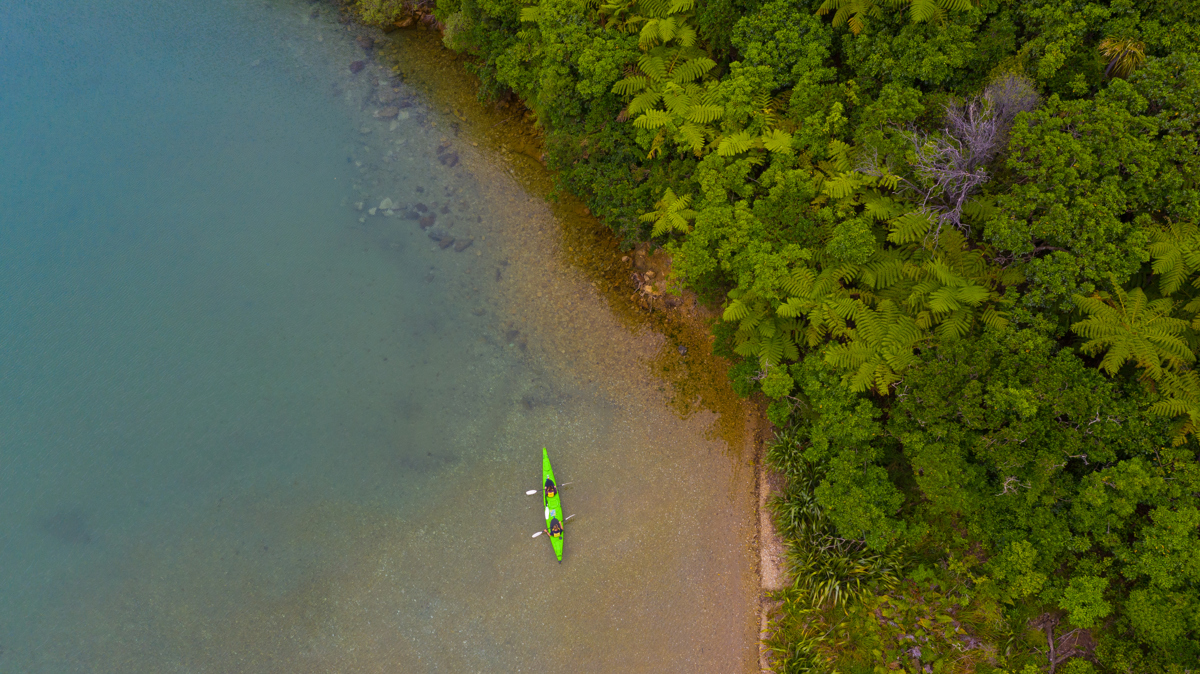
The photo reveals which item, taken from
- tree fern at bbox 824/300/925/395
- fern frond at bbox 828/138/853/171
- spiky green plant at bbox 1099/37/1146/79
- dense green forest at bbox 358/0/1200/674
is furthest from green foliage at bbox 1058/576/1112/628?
spiky green plant at bbox 1099/37/1146/79

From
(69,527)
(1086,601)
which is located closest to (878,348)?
(1086,601)

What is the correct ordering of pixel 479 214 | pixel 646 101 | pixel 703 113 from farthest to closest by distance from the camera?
pixel 479 214
pixel 646 101
pixel 703 113

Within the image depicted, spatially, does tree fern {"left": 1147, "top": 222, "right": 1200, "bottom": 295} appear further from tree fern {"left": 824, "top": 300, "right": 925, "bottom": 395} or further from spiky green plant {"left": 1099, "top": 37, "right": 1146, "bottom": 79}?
tree fern {"left": 824, "top": 300, "right": 925, "bottom": 395}

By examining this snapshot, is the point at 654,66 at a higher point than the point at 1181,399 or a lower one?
higher

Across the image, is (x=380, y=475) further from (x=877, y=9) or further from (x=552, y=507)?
(x=877, y=9)

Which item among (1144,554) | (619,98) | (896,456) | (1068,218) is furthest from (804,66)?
(1144,554)

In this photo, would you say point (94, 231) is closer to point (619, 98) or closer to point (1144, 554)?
point (619, 98)

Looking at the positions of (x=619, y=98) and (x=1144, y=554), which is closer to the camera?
(x=1144, y=554)

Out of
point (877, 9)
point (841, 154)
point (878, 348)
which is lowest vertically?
point (878, 348)
